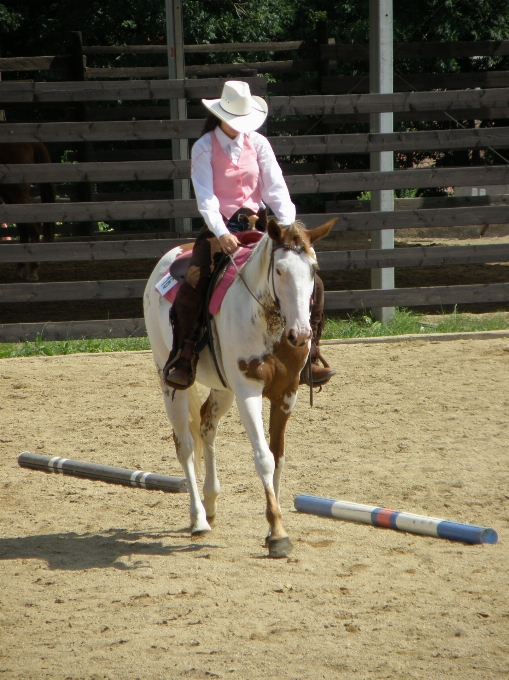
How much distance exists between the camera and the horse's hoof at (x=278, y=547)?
4.48m

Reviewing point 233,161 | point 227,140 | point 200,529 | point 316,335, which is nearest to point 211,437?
point 200,529

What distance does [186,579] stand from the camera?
4.28 m

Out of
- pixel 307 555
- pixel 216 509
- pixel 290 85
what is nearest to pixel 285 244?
pixel 307 555

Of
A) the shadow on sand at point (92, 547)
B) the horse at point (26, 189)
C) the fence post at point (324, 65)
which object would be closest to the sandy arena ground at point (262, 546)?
the shadow on sand at point (92, 547)

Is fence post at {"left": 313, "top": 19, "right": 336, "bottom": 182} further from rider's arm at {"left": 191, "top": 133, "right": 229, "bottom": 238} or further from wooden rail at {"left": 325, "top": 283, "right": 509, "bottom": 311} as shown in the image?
rider's arm at {"left": 191, "top": 133, "right": 229, "bottom": 238}

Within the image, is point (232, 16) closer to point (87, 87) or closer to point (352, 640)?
point (87, 87)

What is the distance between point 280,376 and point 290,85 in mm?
10775

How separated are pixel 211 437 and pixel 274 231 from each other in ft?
5.02

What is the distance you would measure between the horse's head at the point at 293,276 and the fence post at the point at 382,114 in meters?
5.78

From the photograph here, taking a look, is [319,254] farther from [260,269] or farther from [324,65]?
[324,65]

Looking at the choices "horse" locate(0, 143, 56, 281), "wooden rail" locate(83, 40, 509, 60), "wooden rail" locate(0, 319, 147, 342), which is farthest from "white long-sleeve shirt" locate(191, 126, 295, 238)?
"wooden rail" locate(83, 40, 509, 60)

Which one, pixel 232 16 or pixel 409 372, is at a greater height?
pixel 232 16

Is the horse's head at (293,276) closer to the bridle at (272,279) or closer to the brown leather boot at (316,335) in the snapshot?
the bridle at (272,279)

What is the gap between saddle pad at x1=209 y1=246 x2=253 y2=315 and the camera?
4.80m
